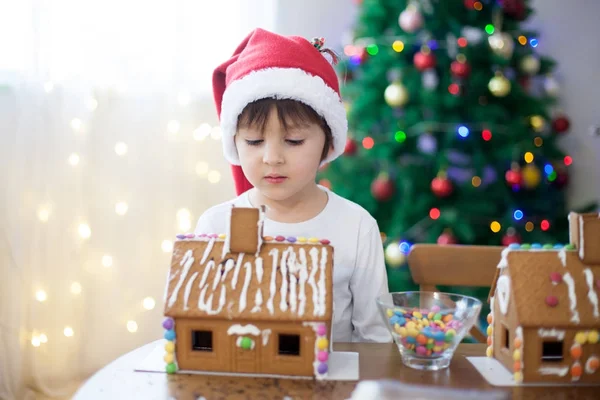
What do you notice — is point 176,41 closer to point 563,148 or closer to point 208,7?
point 208,7

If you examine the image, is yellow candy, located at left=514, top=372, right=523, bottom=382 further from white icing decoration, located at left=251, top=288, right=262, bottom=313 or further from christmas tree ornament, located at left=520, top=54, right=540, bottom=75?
christmas tree ornament, located at left=520, top=54, right=540, bottom=75

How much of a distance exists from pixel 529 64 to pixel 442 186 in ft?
2.34

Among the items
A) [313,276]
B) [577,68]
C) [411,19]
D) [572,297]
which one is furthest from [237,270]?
[577,68]

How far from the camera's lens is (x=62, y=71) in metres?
2.31

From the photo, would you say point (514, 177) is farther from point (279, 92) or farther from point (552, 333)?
point (552, 333)

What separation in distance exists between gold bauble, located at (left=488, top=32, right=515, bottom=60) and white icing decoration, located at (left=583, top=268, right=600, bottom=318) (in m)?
1.75

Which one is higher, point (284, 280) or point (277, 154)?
point (277, 154)

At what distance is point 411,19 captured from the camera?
242cm

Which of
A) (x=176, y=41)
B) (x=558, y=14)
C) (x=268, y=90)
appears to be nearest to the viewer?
(x=268, y=90)

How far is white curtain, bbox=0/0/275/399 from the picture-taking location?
224 centimetres

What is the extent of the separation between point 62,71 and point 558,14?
8.32ft

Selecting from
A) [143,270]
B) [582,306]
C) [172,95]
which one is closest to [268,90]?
[582,306]

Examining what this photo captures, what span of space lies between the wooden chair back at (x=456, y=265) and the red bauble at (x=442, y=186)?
1.05 meters

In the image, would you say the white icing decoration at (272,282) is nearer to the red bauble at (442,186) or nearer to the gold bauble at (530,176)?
the red bauble at (442,186)
